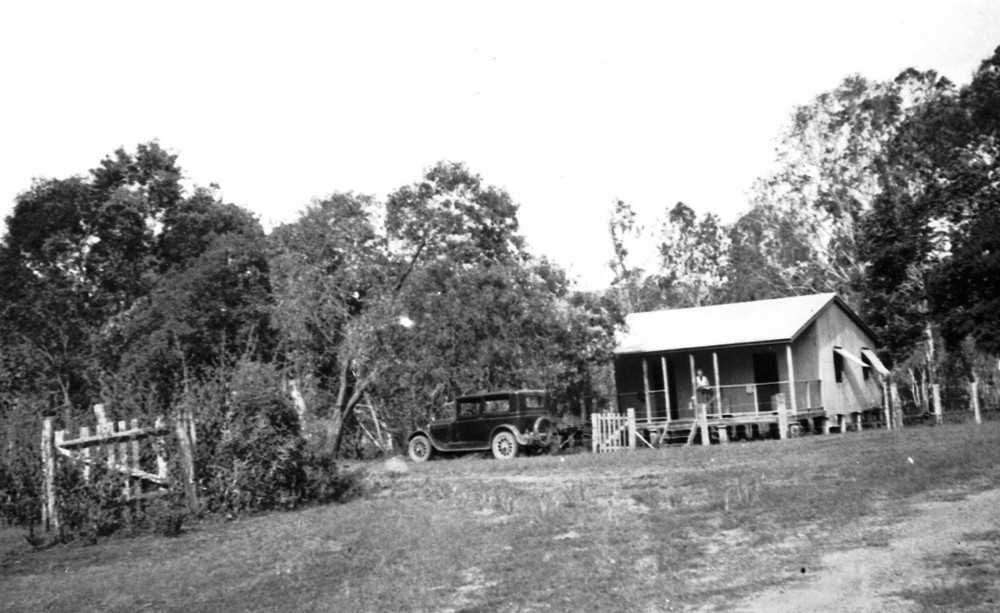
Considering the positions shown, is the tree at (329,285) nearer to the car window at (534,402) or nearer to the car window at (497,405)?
the car window at (497,405)

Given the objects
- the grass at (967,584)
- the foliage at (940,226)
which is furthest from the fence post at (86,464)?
the foliage at (940,226)

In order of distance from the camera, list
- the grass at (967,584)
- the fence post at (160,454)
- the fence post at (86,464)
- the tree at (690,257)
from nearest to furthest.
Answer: the grass at (967,584)
the fence post at (86,464)
the fence post at (160,454)
the tree at (690,257)

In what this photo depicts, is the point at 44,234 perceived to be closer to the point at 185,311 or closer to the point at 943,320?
the point at 185,311

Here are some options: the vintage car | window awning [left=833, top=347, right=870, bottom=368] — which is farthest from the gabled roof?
the vintage car

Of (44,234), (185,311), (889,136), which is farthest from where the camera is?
(889,136)

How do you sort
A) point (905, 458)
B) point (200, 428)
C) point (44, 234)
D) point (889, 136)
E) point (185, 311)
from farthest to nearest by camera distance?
point (889, 136), point (44, 234), point (185, 311), point (905, 458), point (200, 428)

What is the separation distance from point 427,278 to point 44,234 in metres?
13.3

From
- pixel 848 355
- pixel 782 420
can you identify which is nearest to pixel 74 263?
pixel 782 420

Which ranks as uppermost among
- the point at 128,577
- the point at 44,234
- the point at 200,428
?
the point at 44,234

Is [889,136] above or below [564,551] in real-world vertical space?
above

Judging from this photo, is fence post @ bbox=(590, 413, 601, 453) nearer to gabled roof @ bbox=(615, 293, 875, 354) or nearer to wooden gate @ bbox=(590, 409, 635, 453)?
wooden gate @ bbox=(590, 409, 635, 453)

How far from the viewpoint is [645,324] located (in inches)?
1377

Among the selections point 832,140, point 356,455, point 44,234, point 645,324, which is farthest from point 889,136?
point 44,234

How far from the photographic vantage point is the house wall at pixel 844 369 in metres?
32.2
